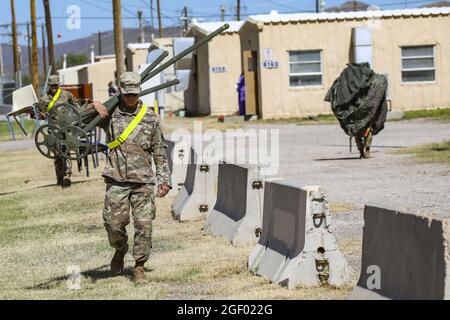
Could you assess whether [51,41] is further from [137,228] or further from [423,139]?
[137,228]

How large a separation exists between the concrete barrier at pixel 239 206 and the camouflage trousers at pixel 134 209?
1912mm

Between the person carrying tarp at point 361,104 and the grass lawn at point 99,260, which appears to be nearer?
the grass lawn at point 99,260

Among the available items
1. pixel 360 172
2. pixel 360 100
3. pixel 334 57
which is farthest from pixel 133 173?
pixel 334 57

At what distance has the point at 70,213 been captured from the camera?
1669cm

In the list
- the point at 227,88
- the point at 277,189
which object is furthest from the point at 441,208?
the point at 227,88

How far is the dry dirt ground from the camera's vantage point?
9.66 meters

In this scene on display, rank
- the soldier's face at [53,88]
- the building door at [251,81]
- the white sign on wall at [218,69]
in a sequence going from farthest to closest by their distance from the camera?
the white sign on wall at [218,69] → the building door at [251,81] → the soldier's face at [53,88]

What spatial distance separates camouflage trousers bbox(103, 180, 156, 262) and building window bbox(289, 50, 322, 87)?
113 feet

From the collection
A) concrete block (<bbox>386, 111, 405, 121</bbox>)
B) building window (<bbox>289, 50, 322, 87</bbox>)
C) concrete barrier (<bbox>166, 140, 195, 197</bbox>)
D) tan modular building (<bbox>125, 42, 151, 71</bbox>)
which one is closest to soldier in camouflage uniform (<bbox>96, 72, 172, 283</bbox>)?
concrete barrier (<bbox>166, 140, 195, 197</bbox>)

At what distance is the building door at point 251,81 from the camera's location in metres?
44.6

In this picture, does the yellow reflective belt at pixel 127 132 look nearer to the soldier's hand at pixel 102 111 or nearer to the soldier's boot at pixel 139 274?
the soldier's hand at pixel 102 111

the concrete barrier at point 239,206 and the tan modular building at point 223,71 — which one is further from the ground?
the tan modular building at point 223,71

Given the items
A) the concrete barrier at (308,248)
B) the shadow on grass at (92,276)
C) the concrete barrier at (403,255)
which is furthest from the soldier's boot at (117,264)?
the concrete barrier at (403,255)

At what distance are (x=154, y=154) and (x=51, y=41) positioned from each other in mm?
56108
